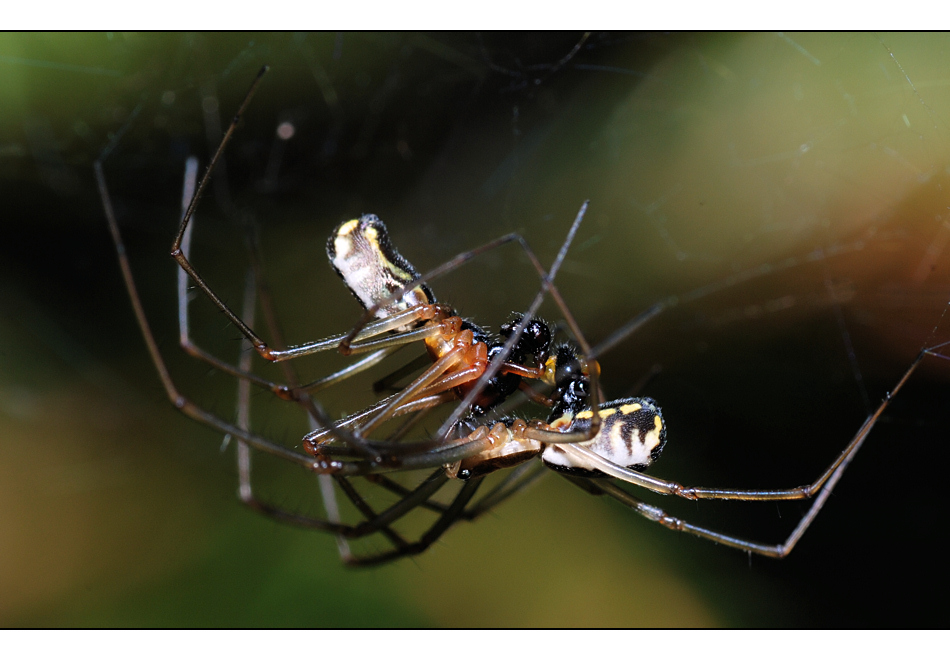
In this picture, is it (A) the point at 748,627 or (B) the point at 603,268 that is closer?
(A) the point at 748,627

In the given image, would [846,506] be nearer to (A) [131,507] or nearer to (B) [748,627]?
(B) [748,627]

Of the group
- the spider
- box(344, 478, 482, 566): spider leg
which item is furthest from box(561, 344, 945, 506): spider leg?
box(344, 478, 482, 566): spider leg

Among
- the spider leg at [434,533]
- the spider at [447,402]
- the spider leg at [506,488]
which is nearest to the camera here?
the spider at [447,402]

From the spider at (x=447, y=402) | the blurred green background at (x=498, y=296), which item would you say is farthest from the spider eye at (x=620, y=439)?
the blurred green background at (x=498, y=296)

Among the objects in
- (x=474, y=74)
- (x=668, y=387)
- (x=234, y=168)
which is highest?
(x=234, y=168)

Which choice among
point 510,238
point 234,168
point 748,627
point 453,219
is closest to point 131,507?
point 234,168

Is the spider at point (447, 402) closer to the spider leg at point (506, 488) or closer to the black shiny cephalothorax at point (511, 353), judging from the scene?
the black shiny cephalothorax at point (511, 353)
